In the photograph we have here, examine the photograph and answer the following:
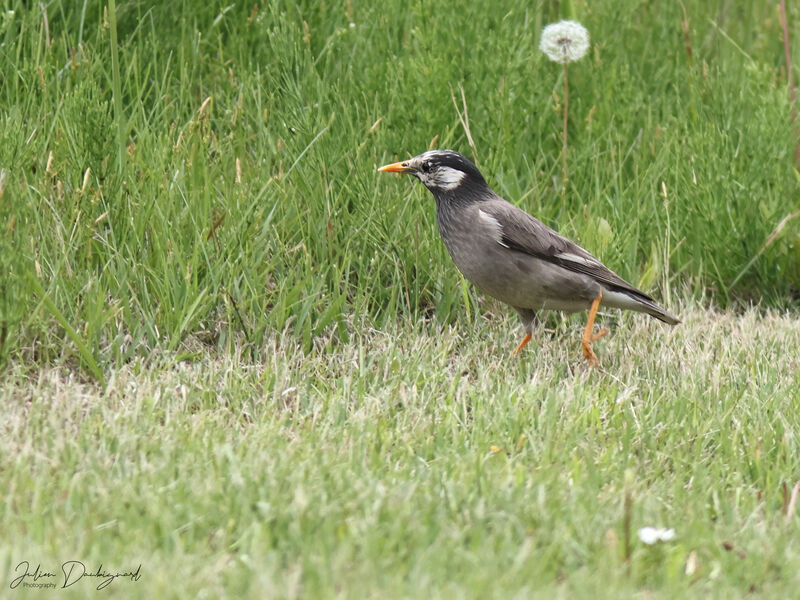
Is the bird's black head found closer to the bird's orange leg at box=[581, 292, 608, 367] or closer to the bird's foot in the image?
the bird's orange leg at box=[581, 292, 608, 367]

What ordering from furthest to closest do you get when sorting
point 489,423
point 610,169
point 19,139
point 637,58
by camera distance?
point 637,58
point 610,169
point 19,139
point 489,423

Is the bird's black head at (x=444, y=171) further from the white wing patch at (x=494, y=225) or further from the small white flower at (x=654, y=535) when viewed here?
the small white flower at (x=654, y=535)

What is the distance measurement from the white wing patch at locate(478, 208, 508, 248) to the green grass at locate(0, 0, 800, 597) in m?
0.45

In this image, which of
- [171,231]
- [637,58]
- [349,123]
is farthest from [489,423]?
[637,58]

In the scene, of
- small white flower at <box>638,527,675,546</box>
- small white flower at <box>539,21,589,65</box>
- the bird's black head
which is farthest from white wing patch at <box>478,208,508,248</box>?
small white flower at <box>638,527,675,546</box>

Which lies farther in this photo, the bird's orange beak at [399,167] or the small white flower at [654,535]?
the bird's orange beak at [399,167]

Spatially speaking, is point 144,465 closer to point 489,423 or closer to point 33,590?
point 33,590

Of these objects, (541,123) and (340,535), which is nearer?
(340,535)

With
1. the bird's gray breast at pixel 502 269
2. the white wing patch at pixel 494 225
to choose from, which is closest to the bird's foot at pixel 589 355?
the bird's gray breast at pixel 502 269

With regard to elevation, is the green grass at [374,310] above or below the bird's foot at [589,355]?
above

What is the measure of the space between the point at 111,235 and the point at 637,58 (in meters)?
4.11

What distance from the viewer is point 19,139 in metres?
4.78

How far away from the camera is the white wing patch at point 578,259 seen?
523cm

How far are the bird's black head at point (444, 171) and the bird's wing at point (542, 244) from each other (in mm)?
151
